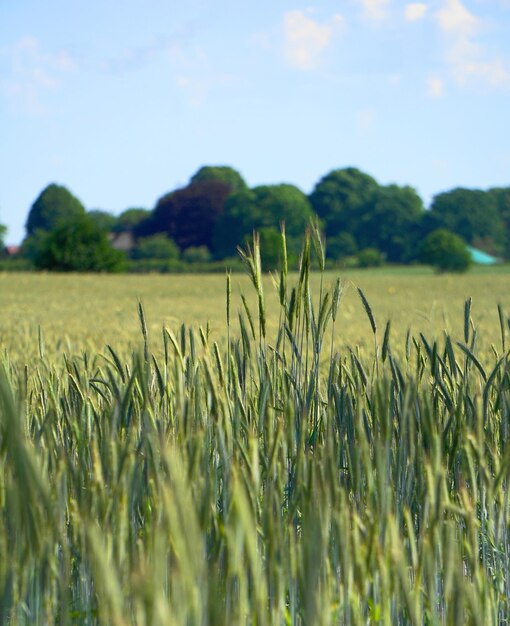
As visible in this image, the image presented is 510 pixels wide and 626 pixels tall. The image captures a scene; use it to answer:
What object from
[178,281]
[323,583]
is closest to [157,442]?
[323,583]

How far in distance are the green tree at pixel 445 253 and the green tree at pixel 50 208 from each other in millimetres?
35285

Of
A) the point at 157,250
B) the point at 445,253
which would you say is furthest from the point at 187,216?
the point at 445,253

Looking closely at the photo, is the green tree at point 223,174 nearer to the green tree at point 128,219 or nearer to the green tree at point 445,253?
the green tree at point 128,219

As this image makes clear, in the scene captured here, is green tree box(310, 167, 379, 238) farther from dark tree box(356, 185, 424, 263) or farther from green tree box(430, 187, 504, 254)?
green tree box(430, 187, 504, 254)

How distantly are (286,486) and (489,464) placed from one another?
439 mm

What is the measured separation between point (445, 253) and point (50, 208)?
125 feet

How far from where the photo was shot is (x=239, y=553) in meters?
1.02

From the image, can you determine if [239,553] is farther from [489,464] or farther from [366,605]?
[489,464]

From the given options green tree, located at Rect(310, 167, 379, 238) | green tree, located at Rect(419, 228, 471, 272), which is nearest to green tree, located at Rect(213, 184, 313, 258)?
green tree, located at Rect(310, 167, 379, 238)

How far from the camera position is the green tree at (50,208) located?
68625mm

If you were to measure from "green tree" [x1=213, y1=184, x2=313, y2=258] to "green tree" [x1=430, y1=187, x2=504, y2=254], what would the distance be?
355 inches

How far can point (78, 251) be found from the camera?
1374 inches

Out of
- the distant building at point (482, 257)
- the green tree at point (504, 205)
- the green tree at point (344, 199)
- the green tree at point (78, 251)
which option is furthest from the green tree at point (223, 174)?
the green tree at point (78, 251)

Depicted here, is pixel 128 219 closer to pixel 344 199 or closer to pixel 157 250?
pixel 344 199
